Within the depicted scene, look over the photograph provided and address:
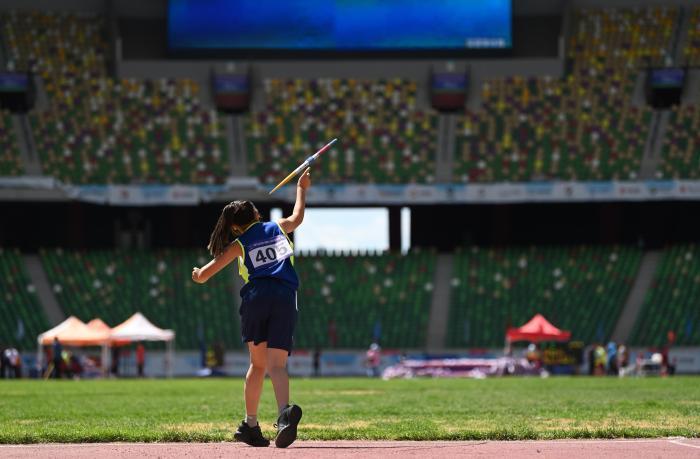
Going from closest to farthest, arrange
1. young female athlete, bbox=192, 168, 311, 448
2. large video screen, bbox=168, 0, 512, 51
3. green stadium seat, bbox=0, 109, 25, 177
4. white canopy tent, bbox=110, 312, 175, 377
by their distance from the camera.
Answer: young female athlete, bbox=192, 168, 311, 448 < white canopy tent, bbox=110, 312, 175, 377 < green stadium seat, bbox=0, 109, 25, 177 < large video screen, bbox=168, 0, 512, 51

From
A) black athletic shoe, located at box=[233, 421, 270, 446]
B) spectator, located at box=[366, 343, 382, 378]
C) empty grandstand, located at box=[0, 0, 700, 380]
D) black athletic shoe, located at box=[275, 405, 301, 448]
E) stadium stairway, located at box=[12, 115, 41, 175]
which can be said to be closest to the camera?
black athletic shoe, located at box=[275, 405, 301, 448]

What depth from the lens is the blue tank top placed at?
946cm

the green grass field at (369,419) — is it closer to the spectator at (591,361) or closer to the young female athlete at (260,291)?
the young female athlete at (260,291)

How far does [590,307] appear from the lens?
153 feet

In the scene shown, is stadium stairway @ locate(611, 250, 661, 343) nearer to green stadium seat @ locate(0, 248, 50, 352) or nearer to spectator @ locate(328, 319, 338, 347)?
spectator @ locate(328, 319, 338, 347)

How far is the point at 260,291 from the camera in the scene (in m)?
9.38

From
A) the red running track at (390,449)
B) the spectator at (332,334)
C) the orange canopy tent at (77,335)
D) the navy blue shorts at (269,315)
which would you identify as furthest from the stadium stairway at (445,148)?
the navy blue shorts at (269,315)

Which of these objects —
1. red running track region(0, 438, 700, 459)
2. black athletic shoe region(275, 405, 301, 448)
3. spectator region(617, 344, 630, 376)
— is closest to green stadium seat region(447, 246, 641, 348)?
spectator region(617, 344, 630, 376)

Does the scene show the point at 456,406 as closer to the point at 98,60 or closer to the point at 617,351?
the point at 617,351

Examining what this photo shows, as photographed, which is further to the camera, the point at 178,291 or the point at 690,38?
the point at 690,38

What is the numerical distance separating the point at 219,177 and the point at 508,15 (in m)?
14.7

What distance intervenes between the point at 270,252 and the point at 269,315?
0.53m

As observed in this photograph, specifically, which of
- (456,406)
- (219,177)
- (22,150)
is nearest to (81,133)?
(22,150)

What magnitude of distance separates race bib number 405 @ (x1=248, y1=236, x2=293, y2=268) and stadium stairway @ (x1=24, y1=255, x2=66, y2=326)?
3784 cm
